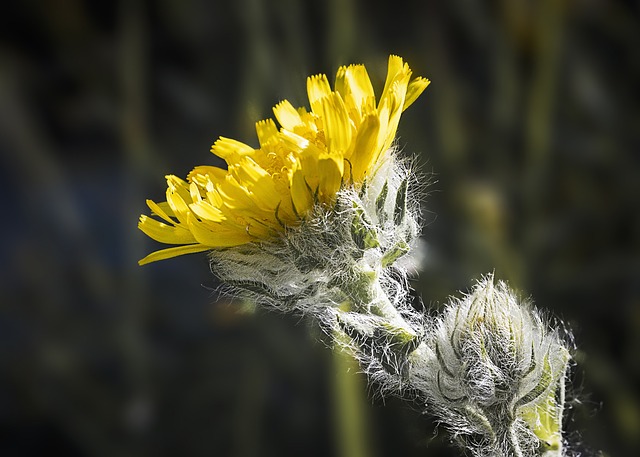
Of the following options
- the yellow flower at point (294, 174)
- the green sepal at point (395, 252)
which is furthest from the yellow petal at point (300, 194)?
the green sepal at point (395, 252)

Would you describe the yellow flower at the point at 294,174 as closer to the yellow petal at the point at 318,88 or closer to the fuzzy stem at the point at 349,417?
the yellow petal at the point at 318,88

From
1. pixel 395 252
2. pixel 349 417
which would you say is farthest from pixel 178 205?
pixel 349 417

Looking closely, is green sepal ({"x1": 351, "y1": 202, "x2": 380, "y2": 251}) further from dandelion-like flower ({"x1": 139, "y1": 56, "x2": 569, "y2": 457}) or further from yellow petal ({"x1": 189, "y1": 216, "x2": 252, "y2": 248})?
yellow petal ({"x1": 189, "y1": 216, "x2": 252, "y2": 248})

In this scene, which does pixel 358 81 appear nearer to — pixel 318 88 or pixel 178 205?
pixel 318 88

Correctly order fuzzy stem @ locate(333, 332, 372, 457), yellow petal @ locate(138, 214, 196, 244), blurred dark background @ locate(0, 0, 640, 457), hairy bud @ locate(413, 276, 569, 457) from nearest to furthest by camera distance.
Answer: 1. hairy bud @ locate(413, 276, 569, 457)
2. yellow petal @ locate(138, 214, 196, 244)
3. fuzzy stem @ locate(333, 332, 372, 457)
4. blurred dark background @ locate(0, 0, 640, 457)

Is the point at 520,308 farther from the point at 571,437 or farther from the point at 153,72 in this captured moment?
the point at 153,72

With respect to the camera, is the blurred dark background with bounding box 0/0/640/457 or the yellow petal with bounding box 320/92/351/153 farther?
the blurred dark background with bounding box 0/0/640/457

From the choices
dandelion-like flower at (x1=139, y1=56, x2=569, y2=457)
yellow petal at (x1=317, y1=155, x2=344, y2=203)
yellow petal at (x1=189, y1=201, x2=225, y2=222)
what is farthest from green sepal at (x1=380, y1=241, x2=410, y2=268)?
yellow petal at (x1=189, y1=201, x2=225, y2=222)
